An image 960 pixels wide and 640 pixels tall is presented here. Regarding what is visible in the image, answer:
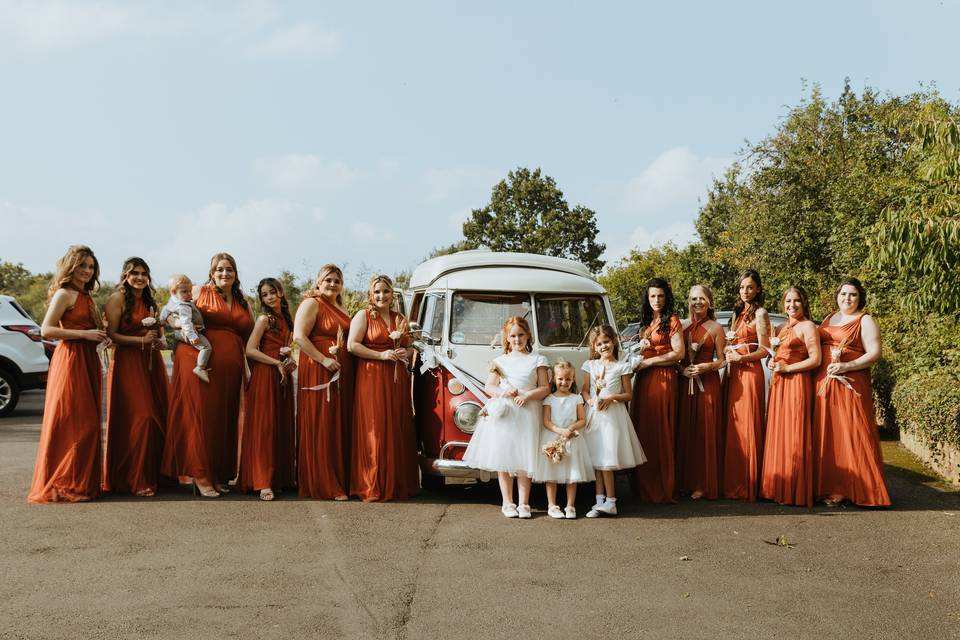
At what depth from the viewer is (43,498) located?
798 cm

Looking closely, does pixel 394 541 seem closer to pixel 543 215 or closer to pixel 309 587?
pixel 309 587

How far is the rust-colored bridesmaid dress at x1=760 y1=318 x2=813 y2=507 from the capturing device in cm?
823

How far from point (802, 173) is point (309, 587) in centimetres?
2058

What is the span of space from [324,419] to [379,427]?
1.84 ft

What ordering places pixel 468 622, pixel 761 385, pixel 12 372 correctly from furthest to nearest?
pixel 12 372
pixel 761 385
pixel 468 622

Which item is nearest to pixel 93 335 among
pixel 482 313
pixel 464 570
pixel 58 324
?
pixel 58 324

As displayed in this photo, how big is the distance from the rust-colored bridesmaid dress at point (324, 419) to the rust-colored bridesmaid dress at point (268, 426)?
27 cm

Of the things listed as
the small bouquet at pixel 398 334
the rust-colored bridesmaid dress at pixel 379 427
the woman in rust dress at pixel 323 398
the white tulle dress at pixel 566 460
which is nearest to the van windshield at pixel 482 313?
the small bouquet at pixel 398 334

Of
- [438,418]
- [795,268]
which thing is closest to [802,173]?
[795,268]

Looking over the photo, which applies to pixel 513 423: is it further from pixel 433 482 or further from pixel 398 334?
pixel 433 482

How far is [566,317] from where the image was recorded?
8922 mm

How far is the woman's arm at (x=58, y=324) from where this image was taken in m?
8.00

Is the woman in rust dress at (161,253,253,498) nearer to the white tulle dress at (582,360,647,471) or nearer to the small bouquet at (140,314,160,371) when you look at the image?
the small bouquet at (140,314,160,371)

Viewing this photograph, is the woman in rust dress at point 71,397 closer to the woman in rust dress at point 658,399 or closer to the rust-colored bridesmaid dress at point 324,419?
the rust-colored bridesmaid dress at point 324,419
